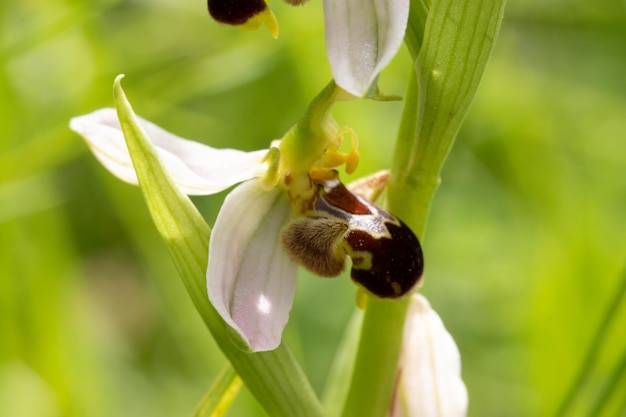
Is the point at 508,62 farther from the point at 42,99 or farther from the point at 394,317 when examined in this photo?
the point at 394,317

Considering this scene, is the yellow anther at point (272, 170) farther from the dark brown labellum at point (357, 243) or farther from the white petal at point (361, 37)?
the white petal at point (361, 37)

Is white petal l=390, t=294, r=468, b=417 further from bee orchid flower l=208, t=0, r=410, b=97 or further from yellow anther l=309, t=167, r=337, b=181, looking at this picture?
bee orchid flower l=208, t=0, r=410, b=97

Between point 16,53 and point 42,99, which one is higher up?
point 16,53

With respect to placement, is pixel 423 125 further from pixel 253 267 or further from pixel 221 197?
pixel 221 197

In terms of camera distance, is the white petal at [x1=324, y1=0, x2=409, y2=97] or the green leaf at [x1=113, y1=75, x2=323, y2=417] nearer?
the white petal at [x1=324, y1=0, x2=409, y2=97]

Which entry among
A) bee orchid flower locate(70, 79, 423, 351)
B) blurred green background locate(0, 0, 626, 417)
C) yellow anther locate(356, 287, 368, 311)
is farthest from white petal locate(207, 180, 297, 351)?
blurred green background locate(0, 0, 626, 417)

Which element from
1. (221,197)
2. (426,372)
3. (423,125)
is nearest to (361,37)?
(423,125)

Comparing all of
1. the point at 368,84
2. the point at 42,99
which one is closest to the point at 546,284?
the point at 368,84
